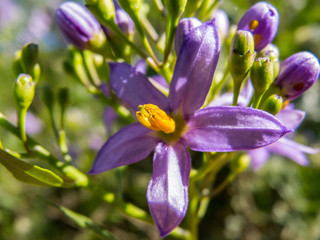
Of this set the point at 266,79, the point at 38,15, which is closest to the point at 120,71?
the point at 266,79

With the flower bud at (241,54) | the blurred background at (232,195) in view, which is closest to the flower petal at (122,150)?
the flower bud at (241,54)

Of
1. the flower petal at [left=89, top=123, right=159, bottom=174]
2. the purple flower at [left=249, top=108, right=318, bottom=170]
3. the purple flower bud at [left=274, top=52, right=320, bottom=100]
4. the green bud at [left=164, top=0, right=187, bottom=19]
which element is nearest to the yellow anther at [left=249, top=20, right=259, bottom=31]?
the purple flower bud at [left=274, top=52, right=320, bottom=100]

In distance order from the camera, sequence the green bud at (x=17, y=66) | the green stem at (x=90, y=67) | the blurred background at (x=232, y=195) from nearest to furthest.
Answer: the green bud at (x=17, y=66), the green stem at (x=90, y=67), the blurred background at (x=232, y=195)

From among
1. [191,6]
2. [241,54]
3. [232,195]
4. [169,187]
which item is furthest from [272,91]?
[232,195]

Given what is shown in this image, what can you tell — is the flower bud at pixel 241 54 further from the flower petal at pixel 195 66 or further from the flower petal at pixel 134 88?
the flower petal at pixel 134 88

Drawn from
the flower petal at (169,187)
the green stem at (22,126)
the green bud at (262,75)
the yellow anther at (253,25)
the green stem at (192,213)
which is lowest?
the green stem at (192,213)

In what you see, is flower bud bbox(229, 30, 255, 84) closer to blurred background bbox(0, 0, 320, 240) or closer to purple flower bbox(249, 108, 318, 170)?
purple flower bbox(249, 108, 318, 170)
